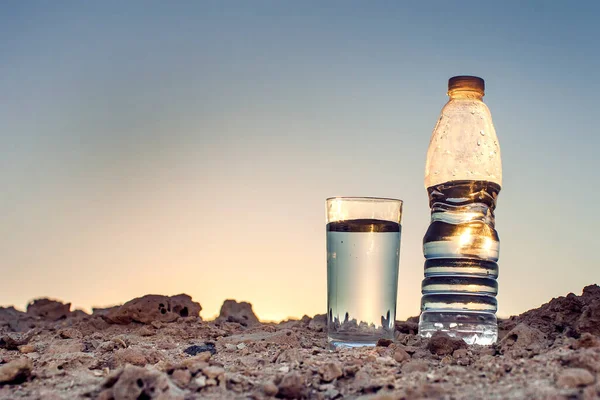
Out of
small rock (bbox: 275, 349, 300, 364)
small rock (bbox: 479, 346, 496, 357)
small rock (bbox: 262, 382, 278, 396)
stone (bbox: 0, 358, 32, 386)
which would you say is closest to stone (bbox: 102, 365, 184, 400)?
small rock (bbox: 262, 382, 278, 396)

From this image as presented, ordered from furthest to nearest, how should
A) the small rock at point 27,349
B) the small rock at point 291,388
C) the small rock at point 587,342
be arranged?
1. the small rock at point 27,349
2. the small rock at point 587,342
3. the small rock at point 291,388

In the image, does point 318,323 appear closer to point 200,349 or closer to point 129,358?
point 200,349

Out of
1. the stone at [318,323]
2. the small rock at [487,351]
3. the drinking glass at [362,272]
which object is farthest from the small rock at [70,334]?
the small rock at [487,351]

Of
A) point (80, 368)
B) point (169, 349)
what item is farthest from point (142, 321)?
point (80, 368)

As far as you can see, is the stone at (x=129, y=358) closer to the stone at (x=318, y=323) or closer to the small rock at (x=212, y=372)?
the small rock at (x=212, y=372)

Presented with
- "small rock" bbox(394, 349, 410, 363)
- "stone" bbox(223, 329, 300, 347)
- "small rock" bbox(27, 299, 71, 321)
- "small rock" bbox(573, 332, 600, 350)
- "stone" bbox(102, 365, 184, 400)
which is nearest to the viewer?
"stone" bbox(102, 365, 184, 400)

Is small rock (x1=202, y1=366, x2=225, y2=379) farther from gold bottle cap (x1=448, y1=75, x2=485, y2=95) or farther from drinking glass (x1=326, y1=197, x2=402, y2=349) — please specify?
gold bottle cap (x1=448, y1=75, x2=485, y2=95)

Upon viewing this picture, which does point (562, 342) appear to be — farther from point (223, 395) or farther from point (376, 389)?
point (223, 395)
